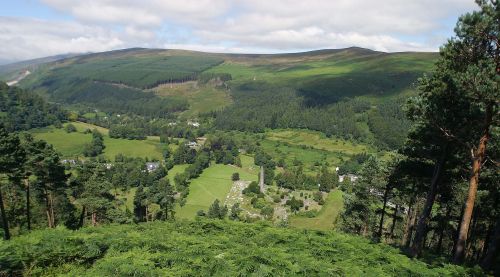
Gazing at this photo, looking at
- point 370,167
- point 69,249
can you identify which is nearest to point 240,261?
point 69,249

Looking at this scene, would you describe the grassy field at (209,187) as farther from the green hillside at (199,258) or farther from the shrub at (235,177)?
the green hillside at (199,258)

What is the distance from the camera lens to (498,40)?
17.4 m

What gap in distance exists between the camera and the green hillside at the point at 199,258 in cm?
1335

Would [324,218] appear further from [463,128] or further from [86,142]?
[86,142]

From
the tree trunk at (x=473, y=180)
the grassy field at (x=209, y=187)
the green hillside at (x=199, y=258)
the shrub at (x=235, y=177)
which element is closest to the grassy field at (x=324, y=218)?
the grassy field at (x=209, y=187)

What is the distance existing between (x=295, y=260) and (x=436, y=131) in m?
12.9

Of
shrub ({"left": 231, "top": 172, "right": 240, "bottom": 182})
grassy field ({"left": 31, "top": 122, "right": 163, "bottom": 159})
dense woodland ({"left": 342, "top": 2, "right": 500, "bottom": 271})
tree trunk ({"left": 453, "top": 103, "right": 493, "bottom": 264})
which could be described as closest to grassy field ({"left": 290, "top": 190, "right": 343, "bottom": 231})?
shrub ({"left": 231, "top": 172, "right": 240, "bottom": 182})

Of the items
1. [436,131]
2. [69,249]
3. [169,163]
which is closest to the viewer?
[69,249]

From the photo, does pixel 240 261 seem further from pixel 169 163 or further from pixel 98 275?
pixel 169 163

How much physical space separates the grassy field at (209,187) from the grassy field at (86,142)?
32.9 metres

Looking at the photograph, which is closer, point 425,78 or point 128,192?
point 425,78

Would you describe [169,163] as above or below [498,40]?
below

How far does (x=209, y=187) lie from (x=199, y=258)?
126986 mm

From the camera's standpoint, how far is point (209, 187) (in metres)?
140
